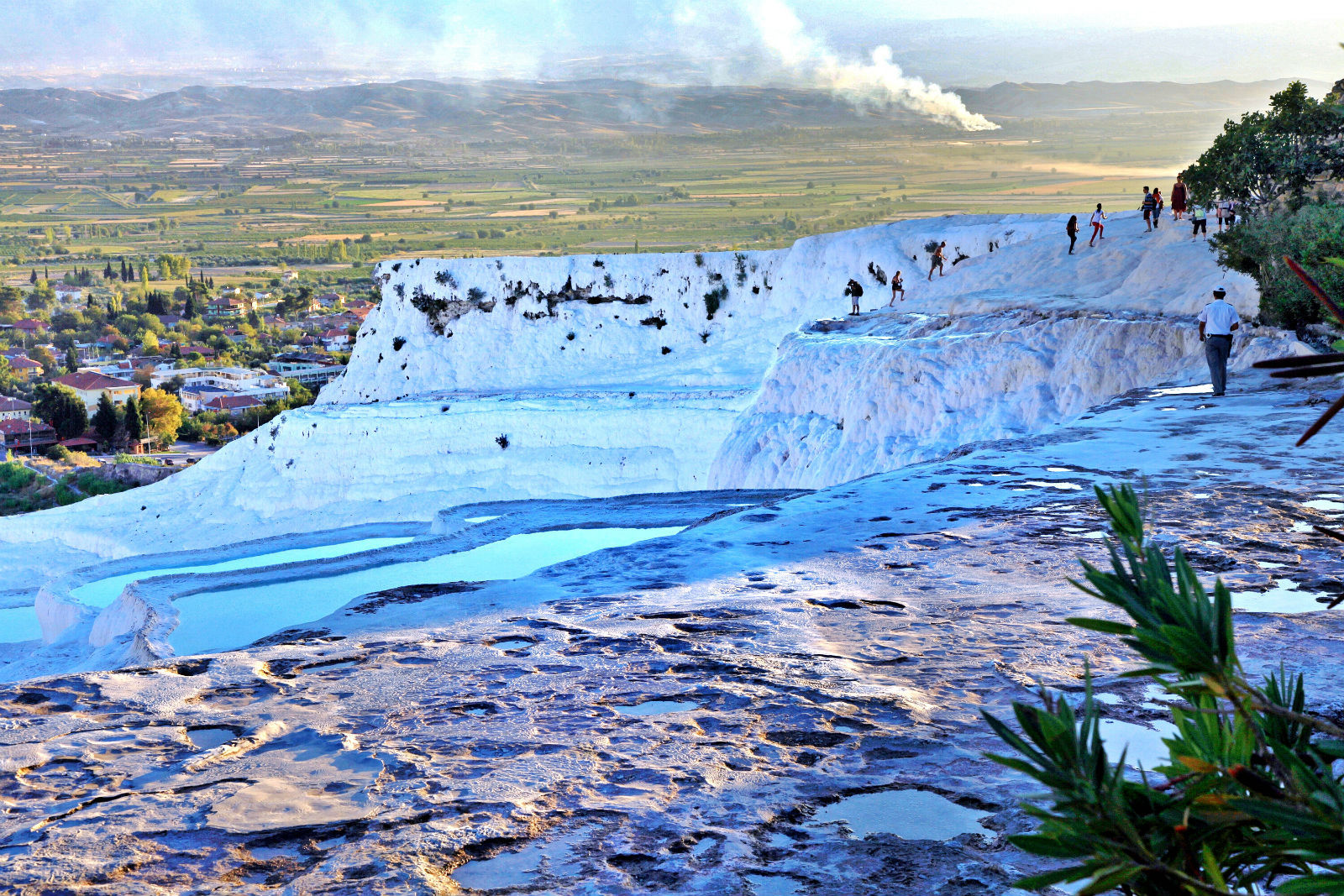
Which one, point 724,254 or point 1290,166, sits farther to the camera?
point 724,254

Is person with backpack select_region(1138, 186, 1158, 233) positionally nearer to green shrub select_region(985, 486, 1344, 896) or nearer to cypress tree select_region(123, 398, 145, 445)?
green shrub select_region(985, 486, 1344, 896)

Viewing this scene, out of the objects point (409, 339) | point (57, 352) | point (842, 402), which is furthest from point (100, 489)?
point (57, 352)

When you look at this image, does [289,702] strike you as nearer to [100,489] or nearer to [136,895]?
[136,895]


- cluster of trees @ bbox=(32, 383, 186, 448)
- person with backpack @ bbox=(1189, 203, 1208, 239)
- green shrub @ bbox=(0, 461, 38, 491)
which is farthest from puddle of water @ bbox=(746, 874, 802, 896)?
cluster of trees @ bbox=(32, 383, 186, 448)

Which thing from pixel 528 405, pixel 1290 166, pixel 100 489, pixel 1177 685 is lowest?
pixel 100 489

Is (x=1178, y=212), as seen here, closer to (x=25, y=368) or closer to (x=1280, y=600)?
(x=1280, y=600)

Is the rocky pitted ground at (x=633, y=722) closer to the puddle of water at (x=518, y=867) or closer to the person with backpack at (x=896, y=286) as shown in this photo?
the puddle of water at (x=518, y=867)

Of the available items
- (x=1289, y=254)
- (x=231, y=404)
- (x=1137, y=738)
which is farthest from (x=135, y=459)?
(x=1137, y=738)
